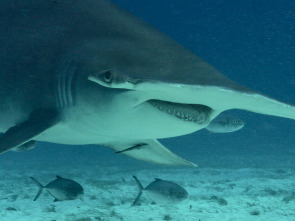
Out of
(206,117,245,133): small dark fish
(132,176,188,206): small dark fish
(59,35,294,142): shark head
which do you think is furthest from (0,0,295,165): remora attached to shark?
(206,117,245,133): small dark fish

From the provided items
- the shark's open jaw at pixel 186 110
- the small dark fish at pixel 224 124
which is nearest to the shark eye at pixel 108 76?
the shark's open jaw at pixel 186 110

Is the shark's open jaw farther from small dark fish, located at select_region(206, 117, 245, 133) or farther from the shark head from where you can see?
small dark fish, located at select_region(206, 117, 245, 133)

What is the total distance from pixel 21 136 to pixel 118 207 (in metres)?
4.40

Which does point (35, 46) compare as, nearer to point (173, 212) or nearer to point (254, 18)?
point (173, 212)

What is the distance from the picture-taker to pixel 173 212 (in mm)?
6582

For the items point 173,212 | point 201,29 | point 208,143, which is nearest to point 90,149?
point 208,143

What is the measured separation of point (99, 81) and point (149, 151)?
2510mm

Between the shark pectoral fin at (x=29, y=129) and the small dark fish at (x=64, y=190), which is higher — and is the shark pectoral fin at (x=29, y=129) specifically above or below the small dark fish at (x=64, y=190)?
above

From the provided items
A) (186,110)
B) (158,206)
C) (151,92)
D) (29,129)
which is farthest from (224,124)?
(151,92)

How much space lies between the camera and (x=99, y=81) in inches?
91.9

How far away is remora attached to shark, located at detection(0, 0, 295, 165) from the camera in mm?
2359

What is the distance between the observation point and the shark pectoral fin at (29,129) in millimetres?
3076

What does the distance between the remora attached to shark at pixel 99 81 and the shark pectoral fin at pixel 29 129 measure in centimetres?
1

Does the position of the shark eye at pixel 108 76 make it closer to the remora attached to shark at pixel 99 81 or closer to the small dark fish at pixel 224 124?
the remora attached to shark at pixel 99 81
